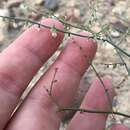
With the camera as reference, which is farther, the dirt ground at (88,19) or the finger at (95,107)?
the dirt ground at (88,19)

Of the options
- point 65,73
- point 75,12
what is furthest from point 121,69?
point 65,73

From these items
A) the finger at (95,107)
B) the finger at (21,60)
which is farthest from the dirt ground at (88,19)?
the finger at (21,60)

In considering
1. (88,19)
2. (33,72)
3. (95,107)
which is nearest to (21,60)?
(33,72)

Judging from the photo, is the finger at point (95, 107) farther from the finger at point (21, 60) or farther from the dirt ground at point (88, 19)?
the dirt ground at point (88, 19)

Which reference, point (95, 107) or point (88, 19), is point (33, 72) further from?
point (88, 19)

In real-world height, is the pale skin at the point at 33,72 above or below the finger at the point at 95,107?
above

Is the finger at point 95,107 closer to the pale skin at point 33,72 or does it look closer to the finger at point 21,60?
the pale skin at point 33,72

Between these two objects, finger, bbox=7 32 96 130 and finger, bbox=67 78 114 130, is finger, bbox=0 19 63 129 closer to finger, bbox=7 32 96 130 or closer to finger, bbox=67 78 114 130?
finger, bbox=7 32 96 130
